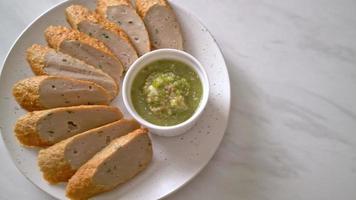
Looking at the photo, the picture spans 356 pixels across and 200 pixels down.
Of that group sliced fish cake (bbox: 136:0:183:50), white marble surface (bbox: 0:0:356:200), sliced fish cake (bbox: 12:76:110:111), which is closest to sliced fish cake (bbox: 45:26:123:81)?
sliced fish cake (bbox: 12:76:110:111)

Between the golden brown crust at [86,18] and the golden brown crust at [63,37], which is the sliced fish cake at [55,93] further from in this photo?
the golden brown crust at [86,18]

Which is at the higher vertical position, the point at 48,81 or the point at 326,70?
the point at 48,81

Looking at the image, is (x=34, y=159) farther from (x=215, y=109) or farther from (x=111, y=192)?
(x=215, y=109)

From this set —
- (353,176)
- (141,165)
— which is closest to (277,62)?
(353,176)

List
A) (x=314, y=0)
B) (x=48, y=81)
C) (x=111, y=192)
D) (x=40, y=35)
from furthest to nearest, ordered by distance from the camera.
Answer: (x=314, y=0), (x=40, y=35), (x=48, y=81), (x=111, y=192)

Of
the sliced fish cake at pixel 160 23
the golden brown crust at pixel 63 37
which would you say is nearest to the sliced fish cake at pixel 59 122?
the golden brown crust at pixel 63 37

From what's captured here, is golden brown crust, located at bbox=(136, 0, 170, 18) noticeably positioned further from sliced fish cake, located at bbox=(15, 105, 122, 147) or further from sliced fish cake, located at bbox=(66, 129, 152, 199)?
sliced fish cake, located at bbox=(66, 129, 152, 199)
